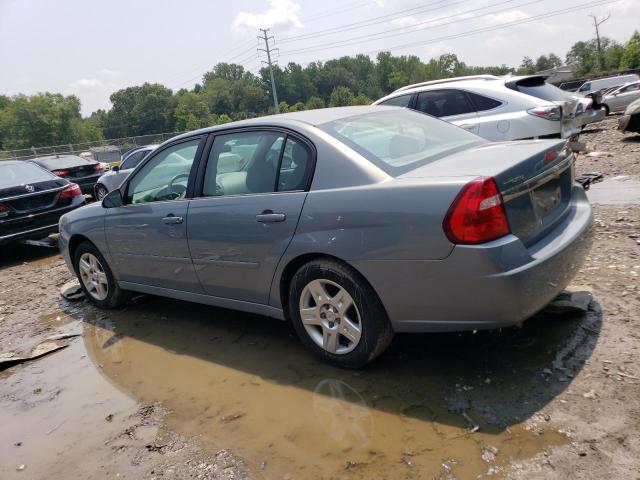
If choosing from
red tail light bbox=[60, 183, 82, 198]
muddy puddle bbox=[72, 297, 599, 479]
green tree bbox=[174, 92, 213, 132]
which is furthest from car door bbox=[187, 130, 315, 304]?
green tree bbox=[174, 92, 213, 132]

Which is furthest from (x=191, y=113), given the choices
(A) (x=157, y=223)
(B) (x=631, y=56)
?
(A) (x=157, y=223)

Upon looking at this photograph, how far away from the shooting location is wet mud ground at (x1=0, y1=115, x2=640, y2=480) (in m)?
2.47

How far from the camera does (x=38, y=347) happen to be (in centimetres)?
466

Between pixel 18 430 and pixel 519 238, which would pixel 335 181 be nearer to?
pixel 519 238

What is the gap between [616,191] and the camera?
686cm

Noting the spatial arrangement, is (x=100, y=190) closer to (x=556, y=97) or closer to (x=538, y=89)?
(x=538, y=89)

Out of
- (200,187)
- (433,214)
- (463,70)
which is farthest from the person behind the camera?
(463,70)

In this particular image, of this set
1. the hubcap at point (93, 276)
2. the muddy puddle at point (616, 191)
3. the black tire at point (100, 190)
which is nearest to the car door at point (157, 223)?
the hubcap at point (93, 276)

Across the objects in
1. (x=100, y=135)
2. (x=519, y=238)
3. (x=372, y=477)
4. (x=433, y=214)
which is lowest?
(x=372, y=477)

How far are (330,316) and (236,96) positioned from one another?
117858 mm

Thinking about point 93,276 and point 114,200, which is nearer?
point 114,200

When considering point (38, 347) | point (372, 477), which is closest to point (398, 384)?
point (372, 477)

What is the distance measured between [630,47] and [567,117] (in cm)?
6267

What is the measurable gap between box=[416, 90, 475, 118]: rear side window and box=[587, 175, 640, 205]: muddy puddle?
2016 mm
